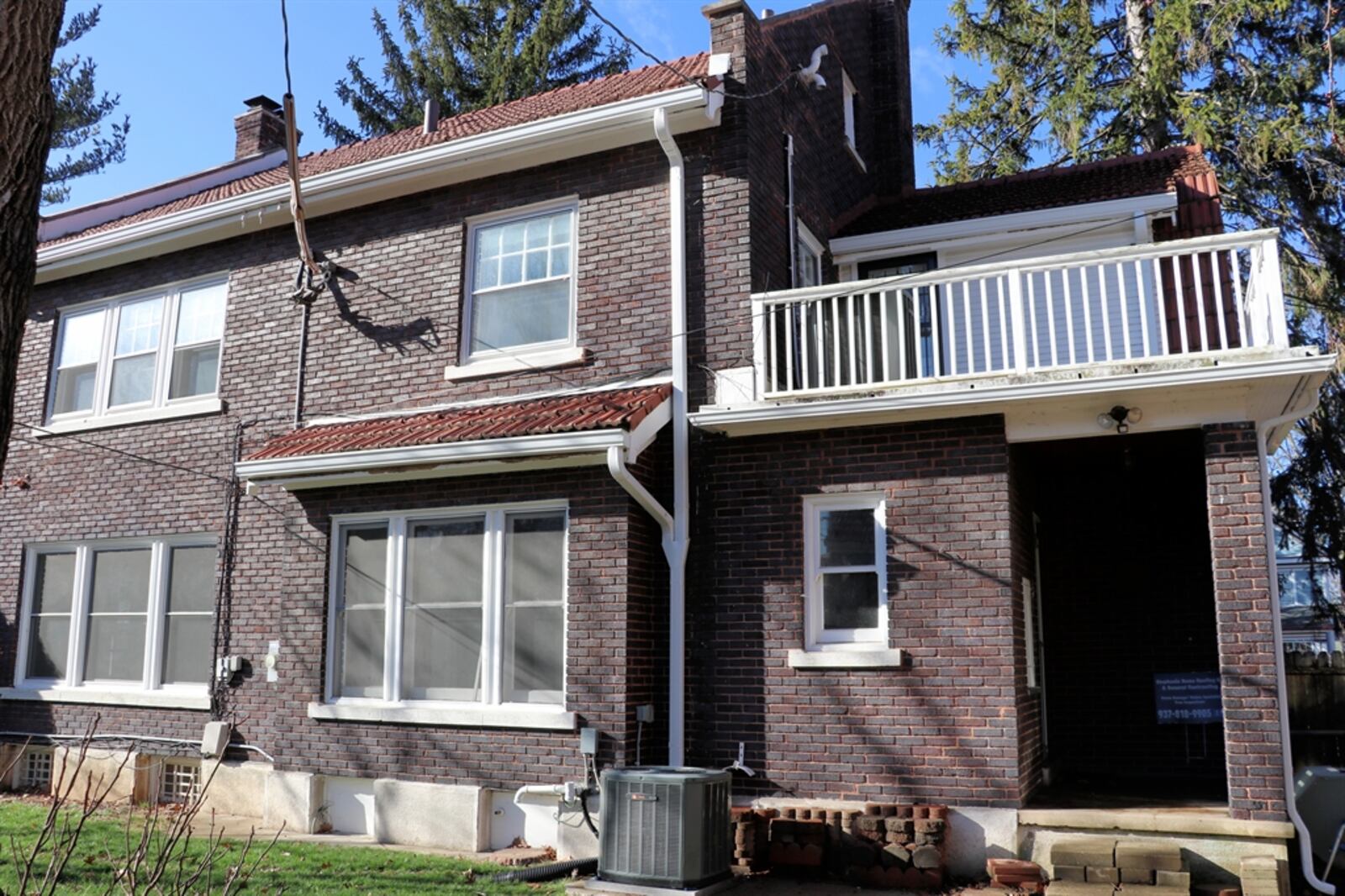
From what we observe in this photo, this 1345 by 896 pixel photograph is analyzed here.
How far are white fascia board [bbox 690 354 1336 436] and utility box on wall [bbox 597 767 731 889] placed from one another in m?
2.89

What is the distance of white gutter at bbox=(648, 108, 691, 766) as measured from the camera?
938cm

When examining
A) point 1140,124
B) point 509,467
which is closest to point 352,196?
point 509,467

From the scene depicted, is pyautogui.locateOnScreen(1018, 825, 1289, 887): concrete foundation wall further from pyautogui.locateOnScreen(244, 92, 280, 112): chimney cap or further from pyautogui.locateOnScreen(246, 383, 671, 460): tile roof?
pyautogui.locateOnScreen(244, 92, 280, 112): chimney cap

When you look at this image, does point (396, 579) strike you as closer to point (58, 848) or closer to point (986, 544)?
point (986, 544)

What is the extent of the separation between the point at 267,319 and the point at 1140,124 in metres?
14.9

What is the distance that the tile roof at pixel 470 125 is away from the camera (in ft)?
37.0

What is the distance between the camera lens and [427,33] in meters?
27.6

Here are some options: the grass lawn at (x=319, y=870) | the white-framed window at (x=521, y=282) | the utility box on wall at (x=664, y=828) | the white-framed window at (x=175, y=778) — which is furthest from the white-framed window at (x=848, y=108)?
the white-framed window at (x=175, y=778)

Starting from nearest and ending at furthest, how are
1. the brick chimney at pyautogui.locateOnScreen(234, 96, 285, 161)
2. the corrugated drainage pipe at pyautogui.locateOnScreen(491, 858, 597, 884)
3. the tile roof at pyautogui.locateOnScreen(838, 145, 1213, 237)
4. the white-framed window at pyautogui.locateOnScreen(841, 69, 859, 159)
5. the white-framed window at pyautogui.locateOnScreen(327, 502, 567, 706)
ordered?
1. the corrugated drainage pipe at pyautogui.locateOnScreen(491, 858, 597, 884)
2. the white-framed window at pyautogui.locateOnScreen(327, 502, 567, 706)
3. the tile roof at pyautogui.locateOnScreen(838, 145, 1213, 237)
4. the white-framed window at pyautogui.locateOnScreen(841, 69, 859, 159)
5. the brick chimney at pyautogui.locateOnScreen(234, 96, 285, 161)

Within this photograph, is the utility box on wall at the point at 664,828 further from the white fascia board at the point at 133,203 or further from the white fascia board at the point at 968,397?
the white fascia board at the point at 133,203

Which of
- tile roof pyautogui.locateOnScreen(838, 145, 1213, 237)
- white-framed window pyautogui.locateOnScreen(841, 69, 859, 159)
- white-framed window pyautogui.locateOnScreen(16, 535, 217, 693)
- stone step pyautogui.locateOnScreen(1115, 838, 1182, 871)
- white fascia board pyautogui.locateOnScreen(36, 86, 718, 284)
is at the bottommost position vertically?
stone step pyautogui.locateOnScreen(1115, 838, 1182, 871)

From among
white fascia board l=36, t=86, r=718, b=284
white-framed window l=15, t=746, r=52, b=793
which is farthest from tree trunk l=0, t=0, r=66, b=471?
white-framed window l=15, t=746, r=52, b=793

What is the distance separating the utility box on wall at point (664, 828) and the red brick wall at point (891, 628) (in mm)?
1125

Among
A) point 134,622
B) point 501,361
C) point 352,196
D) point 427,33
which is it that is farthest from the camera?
point 427,33
